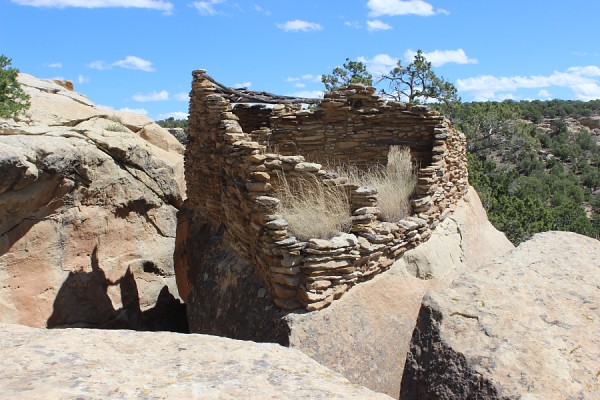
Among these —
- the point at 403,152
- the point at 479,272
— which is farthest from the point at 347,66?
the point at 479,272

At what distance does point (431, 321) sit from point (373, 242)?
12.6 ft

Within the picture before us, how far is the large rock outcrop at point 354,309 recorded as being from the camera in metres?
5.24

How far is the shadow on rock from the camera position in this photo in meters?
9.78

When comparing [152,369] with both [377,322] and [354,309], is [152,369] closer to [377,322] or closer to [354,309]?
[354,309]

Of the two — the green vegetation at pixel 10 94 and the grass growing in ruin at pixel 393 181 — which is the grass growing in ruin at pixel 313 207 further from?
the green vegetation at pixel 10 94

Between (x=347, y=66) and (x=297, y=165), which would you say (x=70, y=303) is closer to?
(x=297, y=165)

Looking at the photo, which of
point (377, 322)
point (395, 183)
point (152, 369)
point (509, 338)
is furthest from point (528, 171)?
point (152, 369)

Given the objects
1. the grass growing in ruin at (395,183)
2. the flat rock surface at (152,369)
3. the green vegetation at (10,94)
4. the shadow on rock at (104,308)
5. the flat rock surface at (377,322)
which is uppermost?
the green vegetation at (10,94)

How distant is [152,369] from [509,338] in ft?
4.54

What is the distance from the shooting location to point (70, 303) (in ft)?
32.3

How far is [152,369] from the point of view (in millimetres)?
1986

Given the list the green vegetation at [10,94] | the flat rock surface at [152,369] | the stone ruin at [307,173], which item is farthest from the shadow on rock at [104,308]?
the flat rock surface at [152,369]

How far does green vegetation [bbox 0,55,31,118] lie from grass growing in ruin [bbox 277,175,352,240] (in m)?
7.96

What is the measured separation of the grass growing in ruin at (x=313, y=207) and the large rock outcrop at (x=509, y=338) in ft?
10.8
